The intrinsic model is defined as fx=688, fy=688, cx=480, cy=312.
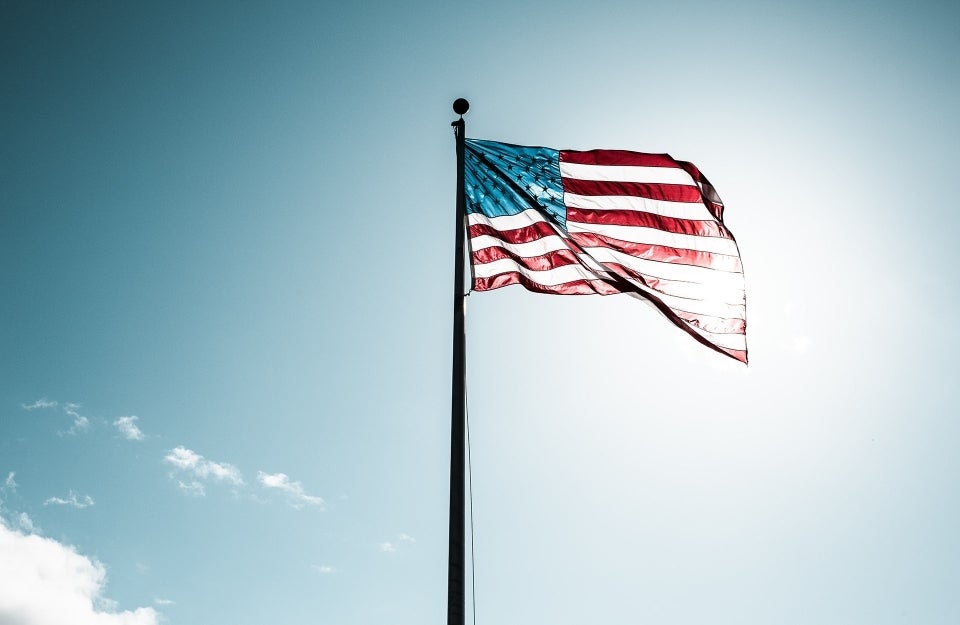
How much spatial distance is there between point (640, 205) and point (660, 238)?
2.39 ft

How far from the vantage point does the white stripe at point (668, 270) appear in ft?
40.3

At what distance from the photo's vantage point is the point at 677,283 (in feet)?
40.6

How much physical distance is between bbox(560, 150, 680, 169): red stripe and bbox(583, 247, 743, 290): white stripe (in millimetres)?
1870

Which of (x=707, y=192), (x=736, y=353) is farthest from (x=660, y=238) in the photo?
(x=736, y=353)

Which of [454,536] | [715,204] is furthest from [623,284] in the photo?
[454,536]

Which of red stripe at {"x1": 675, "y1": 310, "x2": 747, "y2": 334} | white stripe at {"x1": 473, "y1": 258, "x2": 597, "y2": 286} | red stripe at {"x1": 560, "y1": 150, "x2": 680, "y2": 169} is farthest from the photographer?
red stripe at {"x1": 560, "y1": 150, "x2": 680, "y2": 169}

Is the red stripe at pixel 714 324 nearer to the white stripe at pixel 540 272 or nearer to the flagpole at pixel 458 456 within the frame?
the white stripe at pixel 540 272

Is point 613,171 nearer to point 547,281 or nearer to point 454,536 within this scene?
point 547,281

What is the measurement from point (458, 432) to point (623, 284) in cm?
504

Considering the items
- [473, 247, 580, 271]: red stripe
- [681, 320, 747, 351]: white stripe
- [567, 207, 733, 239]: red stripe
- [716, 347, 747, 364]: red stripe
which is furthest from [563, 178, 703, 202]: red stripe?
[716, 347, 747, 364]: red stripe

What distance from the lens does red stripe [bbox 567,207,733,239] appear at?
1260 centimetres

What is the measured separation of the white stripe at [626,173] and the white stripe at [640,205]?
15.5 inches

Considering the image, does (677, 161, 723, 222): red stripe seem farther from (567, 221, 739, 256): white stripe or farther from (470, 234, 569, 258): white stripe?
(470, 234, 569, 258): white stripe

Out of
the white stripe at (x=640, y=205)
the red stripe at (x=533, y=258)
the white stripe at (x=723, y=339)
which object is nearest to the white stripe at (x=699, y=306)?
the white stripe at (x=723, y=339)
